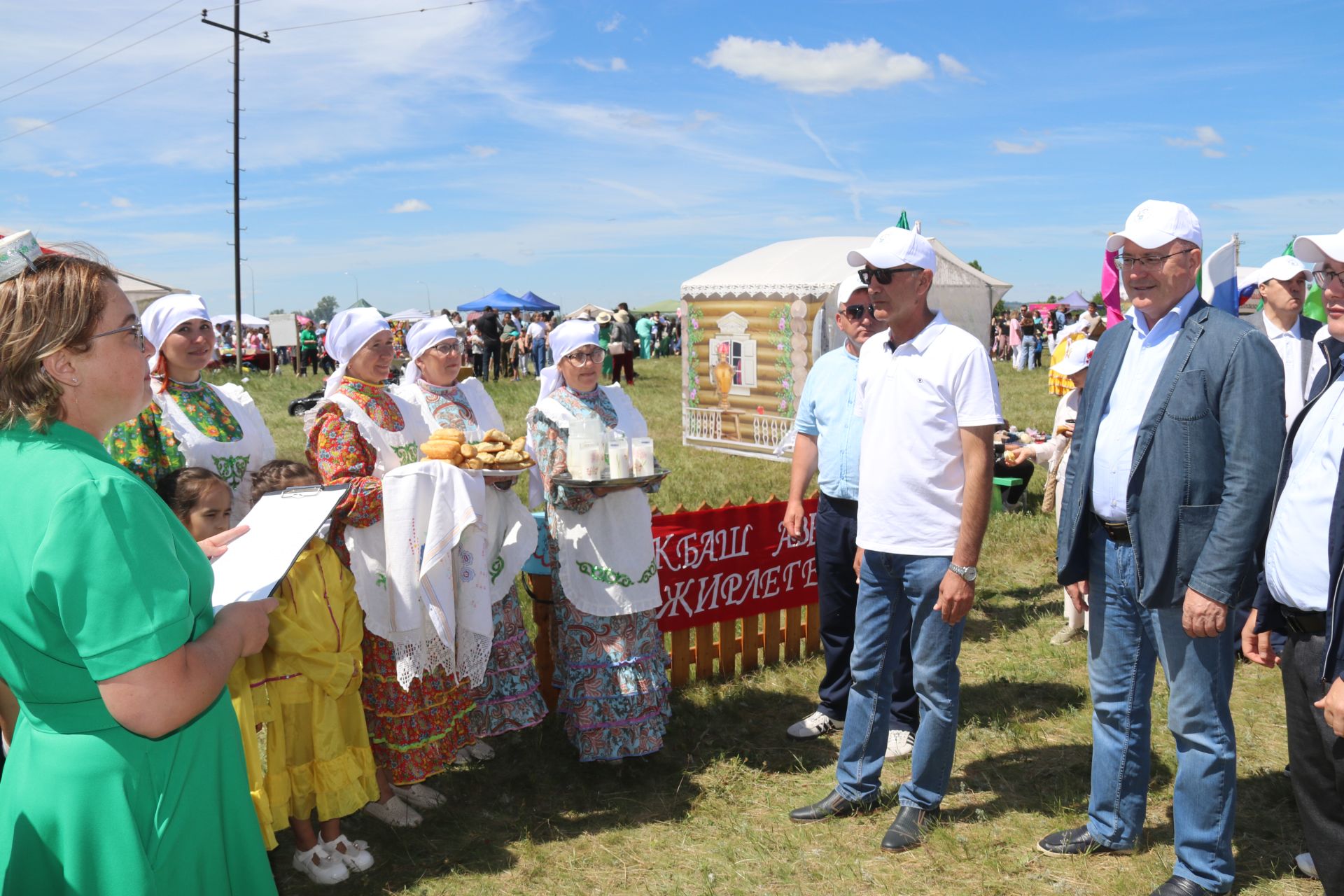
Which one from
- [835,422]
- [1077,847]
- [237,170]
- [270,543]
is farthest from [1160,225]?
[237,170]

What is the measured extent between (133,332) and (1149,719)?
332 centimetres

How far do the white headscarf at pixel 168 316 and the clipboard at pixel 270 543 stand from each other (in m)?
1.03

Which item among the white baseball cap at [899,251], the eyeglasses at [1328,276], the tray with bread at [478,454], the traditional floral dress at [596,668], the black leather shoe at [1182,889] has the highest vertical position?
the white baseball cap at [899,251]

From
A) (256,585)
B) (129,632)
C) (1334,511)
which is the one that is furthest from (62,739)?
(1334,511)

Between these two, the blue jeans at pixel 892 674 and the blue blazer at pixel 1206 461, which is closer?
the blue blazer at pixel 1206 461

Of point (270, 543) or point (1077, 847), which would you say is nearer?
point (270, 543)

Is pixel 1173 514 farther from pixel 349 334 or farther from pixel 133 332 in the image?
pixel 349 334

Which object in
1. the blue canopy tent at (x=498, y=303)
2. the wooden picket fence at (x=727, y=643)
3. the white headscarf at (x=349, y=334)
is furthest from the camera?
the blue canopy tent at (x=498, y=303)

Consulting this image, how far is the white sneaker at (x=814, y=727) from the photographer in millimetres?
4816

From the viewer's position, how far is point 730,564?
217 inches

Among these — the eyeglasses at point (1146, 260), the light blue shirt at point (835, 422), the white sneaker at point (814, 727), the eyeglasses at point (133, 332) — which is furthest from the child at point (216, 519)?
the eyeglasses at point (1146, 260)

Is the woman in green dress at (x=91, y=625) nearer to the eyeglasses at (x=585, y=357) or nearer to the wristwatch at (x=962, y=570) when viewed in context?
the wristwatch at (x=962, y=570)

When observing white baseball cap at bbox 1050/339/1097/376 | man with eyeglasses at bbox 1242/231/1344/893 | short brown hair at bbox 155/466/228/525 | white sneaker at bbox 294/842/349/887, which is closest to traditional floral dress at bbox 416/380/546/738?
white sneaker at bbox 294/842/349/887

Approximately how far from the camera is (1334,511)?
261 cm
